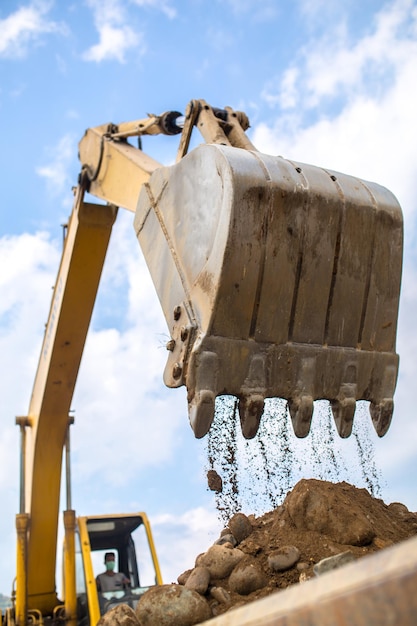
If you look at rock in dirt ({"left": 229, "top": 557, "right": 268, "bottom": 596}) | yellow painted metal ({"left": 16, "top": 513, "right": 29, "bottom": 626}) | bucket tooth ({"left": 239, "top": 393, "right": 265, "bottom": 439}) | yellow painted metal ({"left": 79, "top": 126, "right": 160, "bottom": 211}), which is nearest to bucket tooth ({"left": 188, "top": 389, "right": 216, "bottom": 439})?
bucket tooth ({"left": 239, "top": 393, "right": 265, "bottom": 439})

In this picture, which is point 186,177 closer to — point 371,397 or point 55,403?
point 371,397

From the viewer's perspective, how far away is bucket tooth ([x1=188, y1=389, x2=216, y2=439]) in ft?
9.37

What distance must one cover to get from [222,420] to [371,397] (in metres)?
0.75

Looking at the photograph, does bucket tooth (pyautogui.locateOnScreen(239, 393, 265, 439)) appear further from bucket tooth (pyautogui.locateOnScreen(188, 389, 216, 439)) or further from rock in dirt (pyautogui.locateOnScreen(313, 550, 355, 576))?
rock in dirt (pyautogui.locateOnScreen(313, 550, 355, 576))

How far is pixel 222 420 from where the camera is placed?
3.13 metres

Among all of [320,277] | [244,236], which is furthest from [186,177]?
[320,277]

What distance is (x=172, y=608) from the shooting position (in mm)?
2922

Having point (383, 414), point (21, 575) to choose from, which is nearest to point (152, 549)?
point (21, 575)

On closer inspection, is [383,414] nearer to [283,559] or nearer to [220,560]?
[283,559]

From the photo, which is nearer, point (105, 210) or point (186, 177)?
point (186, 177)

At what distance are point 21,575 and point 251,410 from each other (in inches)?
172

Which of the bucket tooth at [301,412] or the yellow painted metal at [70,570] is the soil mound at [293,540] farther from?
the yellow painted metal at [70,570]

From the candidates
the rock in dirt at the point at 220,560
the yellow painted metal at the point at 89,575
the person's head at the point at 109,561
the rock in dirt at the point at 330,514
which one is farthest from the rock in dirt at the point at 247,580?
the person's head at the point at 109,561

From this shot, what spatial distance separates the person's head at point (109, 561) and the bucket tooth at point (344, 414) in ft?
13.6
